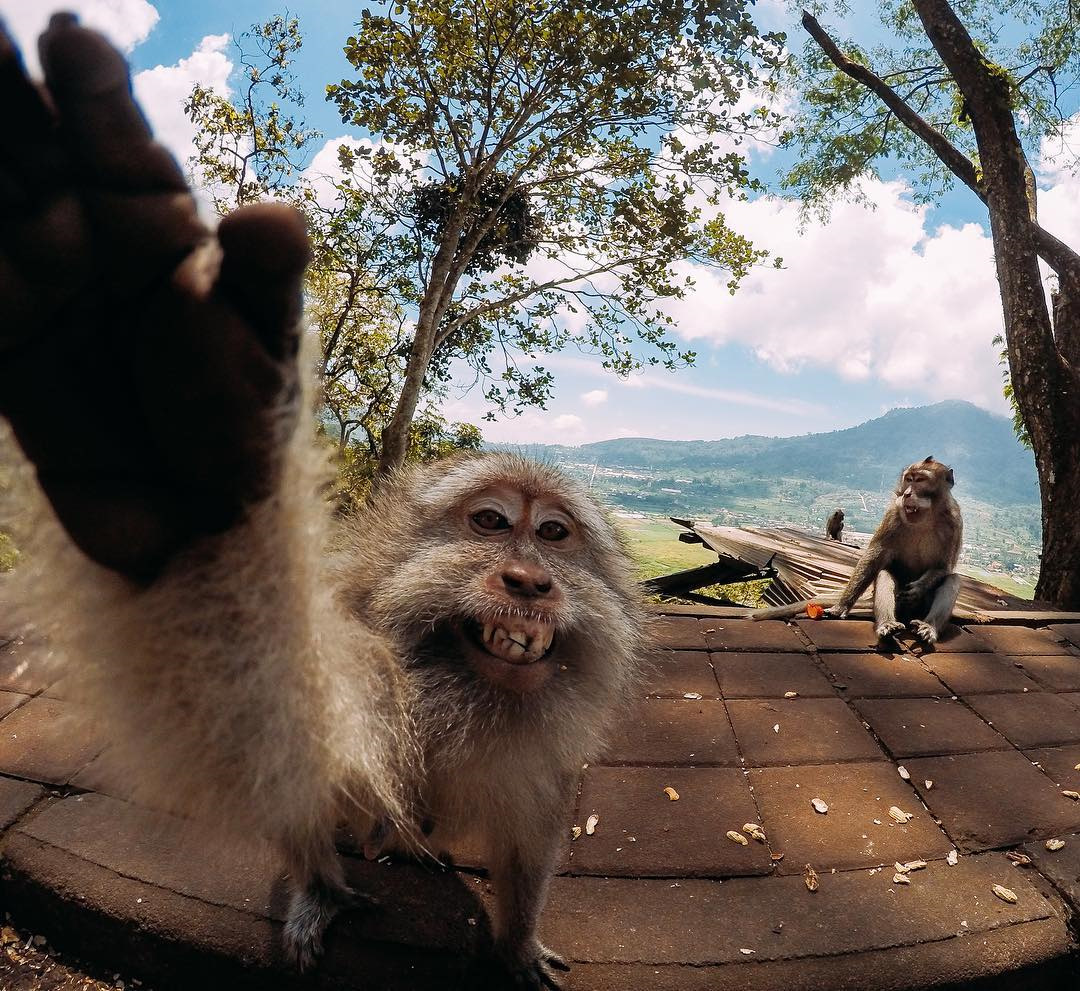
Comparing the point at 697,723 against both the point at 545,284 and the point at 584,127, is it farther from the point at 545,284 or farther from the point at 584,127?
the point at 545,284

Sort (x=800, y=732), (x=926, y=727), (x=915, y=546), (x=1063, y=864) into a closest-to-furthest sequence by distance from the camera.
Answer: (x=1063, y=864), (x=800, y=732), (x=926, y=727), (x=915, y=546)

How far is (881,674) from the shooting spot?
4363mm

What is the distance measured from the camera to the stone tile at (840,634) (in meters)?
4.82

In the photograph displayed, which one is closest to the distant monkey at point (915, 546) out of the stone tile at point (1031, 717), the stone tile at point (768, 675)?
the stone tile at point (1031, 717)

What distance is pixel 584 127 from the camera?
897 cm

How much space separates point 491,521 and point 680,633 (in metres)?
3.13

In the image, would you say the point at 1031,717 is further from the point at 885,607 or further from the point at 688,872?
the point at 688,872

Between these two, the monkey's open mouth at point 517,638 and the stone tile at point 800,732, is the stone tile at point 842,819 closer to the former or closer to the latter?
the stone tile at point 800,732

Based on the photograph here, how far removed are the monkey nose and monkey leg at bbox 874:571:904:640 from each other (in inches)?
167

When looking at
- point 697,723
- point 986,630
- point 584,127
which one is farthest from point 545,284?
point 697,723

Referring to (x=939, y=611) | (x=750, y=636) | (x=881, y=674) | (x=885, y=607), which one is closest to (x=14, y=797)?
(x=750, y=636)

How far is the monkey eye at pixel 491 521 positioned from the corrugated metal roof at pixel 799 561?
5.50 m

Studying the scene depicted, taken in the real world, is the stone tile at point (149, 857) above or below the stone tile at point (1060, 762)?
below

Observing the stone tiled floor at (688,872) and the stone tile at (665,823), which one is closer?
the stone tiled floor at (688,872)
